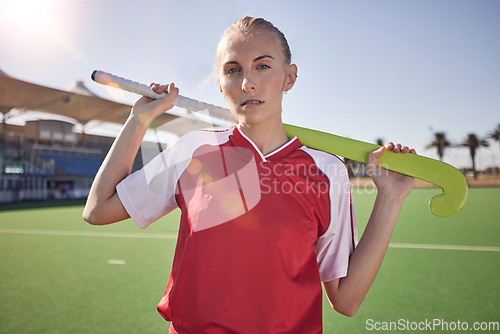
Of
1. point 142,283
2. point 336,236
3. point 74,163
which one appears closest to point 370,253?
point 336,236

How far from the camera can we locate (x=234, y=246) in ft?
Answer: 3.61

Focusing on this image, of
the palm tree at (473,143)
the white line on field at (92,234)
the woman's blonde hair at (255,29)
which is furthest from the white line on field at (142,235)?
the palm tree at (473,143)

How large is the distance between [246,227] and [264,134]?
1.17ft

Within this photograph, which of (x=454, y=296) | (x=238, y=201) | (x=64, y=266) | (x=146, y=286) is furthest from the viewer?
(x=64, y=266)

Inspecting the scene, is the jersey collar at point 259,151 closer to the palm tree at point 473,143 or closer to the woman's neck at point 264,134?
the woman's neck at point 264,134

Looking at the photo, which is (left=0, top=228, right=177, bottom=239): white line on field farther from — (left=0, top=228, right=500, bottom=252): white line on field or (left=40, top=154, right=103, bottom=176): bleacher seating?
(left=40, top=154, right=103, bottom=176): bleacher seating

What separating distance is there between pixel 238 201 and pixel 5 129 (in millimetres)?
32777

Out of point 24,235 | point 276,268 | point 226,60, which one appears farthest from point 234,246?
point 24,235

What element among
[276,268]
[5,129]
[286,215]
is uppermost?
[5,129]

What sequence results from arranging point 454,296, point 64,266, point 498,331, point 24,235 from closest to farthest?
point 498,331 → point 454,296 → point 64,266 → point 24,235

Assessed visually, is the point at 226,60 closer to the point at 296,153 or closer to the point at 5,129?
the point at 296,153

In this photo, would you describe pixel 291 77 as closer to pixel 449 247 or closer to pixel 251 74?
pixel 251 74

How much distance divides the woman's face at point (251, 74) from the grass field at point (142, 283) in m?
2.68

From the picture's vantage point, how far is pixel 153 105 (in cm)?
128
